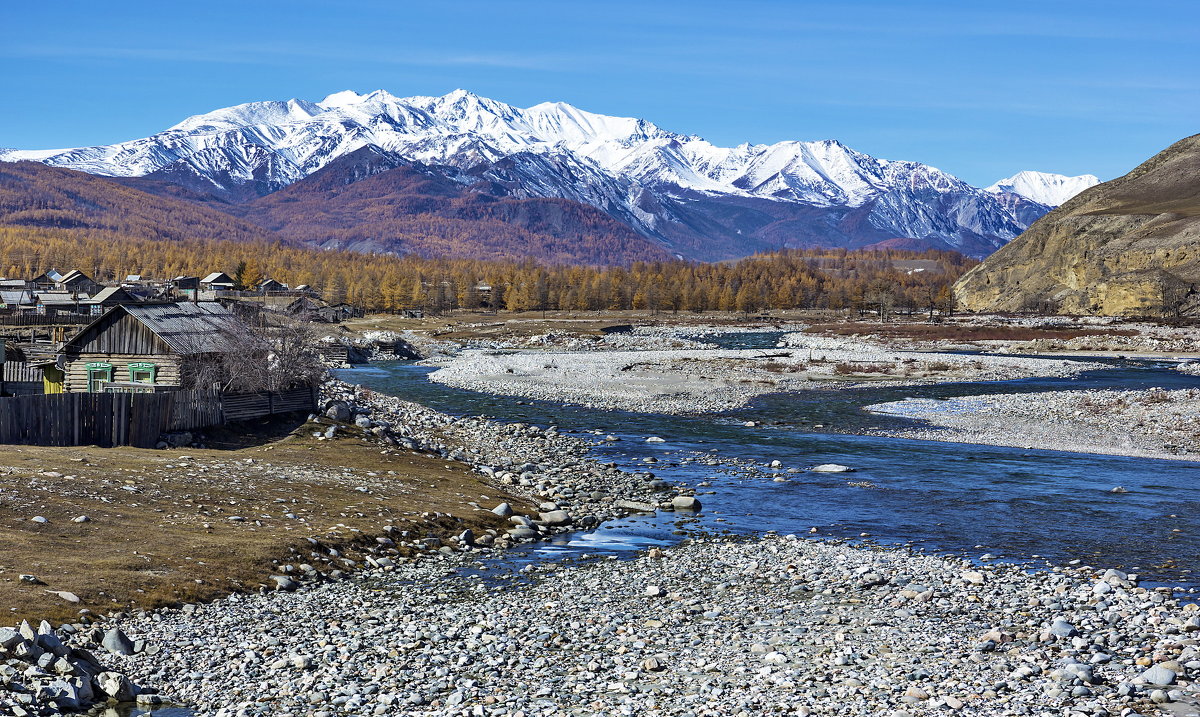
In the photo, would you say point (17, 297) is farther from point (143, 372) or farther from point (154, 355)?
point (154, 355)

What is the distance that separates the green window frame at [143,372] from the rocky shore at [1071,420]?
32690 millimetres

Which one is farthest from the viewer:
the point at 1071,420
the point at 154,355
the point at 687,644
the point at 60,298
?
the point at 60,298

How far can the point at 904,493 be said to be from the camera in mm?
32188

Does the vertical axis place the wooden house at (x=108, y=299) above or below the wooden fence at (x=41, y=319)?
above

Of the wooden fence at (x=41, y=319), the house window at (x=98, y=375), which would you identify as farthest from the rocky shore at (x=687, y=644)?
the wooden fence at (x=41, y=319)

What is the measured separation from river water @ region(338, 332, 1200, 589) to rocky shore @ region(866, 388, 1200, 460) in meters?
2.32

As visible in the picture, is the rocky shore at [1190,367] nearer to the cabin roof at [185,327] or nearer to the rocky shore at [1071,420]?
the rocky shore at [1071,420]

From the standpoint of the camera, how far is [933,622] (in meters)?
18.0

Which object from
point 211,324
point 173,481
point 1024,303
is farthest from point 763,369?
point 1024,303

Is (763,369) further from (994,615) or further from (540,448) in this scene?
(994,615)

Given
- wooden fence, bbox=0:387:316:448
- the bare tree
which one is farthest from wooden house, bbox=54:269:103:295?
wooden fence, bbox=0:387:316:448

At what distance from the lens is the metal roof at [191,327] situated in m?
37.9

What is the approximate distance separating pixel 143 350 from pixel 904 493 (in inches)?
1142

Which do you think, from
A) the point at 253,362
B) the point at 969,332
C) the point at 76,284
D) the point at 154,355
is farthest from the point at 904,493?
the point at 76,284
